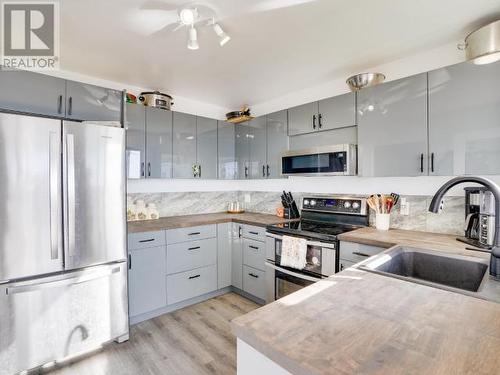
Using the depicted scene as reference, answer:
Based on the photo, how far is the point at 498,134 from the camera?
1.64 meters

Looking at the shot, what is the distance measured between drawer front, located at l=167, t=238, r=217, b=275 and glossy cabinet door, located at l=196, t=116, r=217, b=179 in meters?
0.91

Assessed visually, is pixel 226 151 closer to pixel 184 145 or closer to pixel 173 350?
pixel 184 145

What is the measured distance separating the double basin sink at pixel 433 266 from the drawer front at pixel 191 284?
6.61 feet

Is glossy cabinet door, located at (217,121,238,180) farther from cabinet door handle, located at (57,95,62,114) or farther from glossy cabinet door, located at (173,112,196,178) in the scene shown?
cabinet door handle, located at (57,95,62,114)

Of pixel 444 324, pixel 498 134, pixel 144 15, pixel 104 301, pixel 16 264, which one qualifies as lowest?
pixel 104 301

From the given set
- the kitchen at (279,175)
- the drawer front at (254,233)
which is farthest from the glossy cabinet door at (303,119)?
the drawer front at (254,233)

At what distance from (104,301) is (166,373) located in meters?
0.73

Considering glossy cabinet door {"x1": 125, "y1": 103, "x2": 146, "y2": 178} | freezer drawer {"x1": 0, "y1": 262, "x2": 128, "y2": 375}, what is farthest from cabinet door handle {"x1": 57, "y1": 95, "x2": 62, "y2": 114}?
freezer drawer {"x1": 0, "y1": 262, "x2": 128, "y2": 375}

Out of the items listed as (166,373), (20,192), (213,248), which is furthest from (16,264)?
(213,248)

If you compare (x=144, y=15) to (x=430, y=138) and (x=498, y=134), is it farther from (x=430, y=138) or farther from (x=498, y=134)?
(x=498, y=134)

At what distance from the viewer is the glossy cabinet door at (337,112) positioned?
93.0 inches

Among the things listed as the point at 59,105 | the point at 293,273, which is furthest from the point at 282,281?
the point at 59,105

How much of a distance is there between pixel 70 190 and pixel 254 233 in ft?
5.75

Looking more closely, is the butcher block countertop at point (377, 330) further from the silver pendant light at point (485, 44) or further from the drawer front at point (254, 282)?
the drawer front at point (254, 282)
